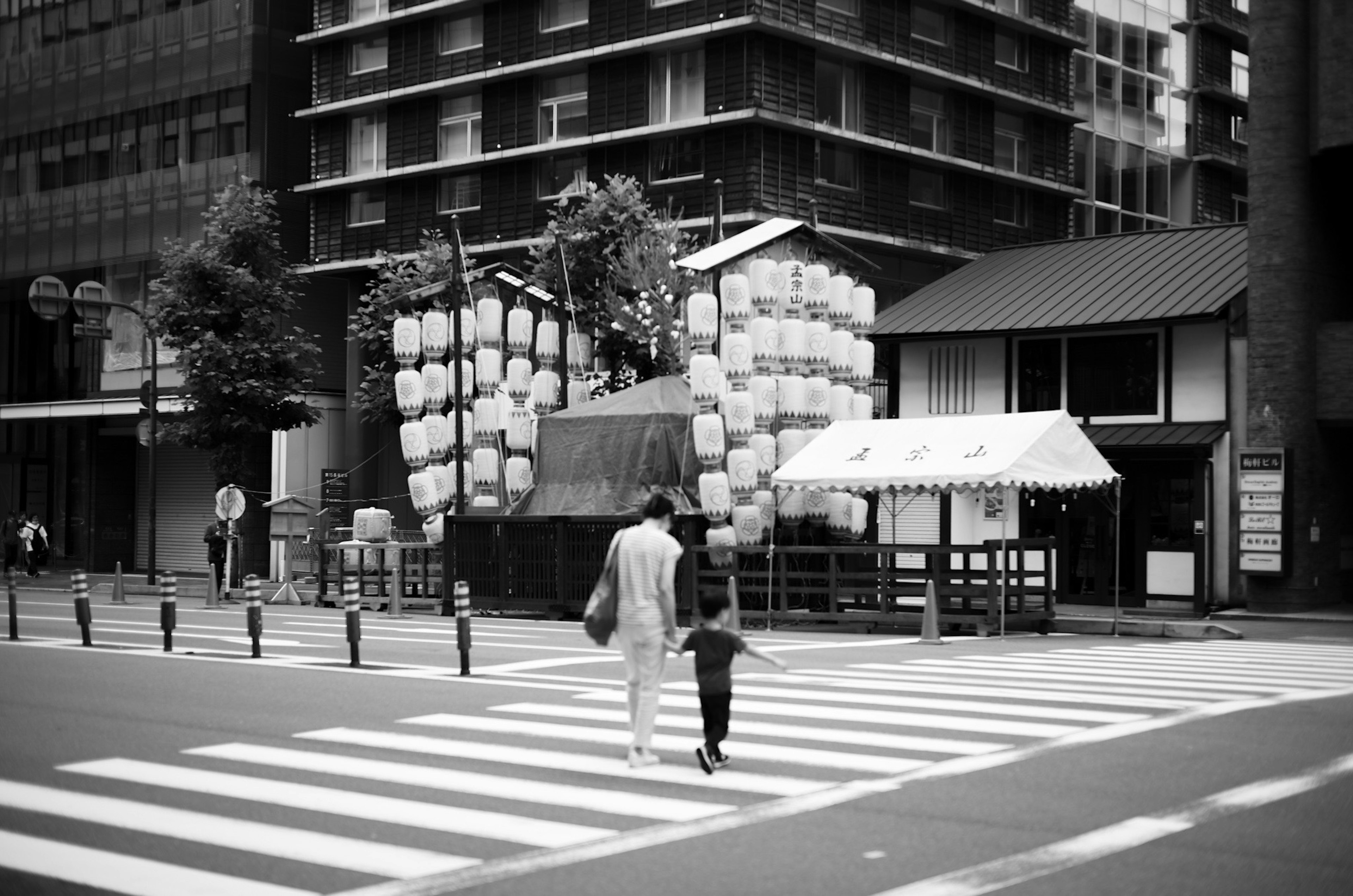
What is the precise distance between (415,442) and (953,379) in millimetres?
12350

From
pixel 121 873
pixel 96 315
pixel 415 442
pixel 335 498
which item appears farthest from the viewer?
pixel 335 498

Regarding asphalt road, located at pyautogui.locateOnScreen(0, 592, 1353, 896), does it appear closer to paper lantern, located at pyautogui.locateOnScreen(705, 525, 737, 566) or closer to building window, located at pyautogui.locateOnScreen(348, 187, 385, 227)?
paper lantern, located at pyautogui.locateOnScreen(705, 525, 737, 566)

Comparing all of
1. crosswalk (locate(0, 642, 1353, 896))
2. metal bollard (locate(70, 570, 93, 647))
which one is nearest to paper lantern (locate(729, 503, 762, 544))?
crosswalk (locate(0, 642, 1353, 896))

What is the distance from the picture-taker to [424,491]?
105 ft

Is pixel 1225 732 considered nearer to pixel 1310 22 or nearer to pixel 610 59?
pixel 1310 22

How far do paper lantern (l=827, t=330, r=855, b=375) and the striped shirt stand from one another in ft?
56.3

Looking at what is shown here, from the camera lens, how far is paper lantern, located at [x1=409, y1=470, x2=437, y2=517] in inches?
1254

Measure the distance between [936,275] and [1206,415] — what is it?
A: 18.4m

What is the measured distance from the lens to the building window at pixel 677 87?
43500mm

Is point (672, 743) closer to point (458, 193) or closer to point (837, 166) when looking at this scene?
point (837, 166)

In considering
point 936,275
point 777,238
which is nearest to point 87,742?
point 777,238

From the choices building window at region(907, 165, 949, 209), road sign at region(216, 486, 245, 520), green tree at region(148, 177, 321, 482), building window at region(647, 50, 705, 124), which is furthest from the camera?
building window at region(907, 165, 949, 209)

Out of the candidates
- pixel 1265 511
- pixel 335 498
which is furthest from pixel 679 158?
pixel 1265 511

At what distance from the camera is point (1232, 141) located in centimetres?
5994
